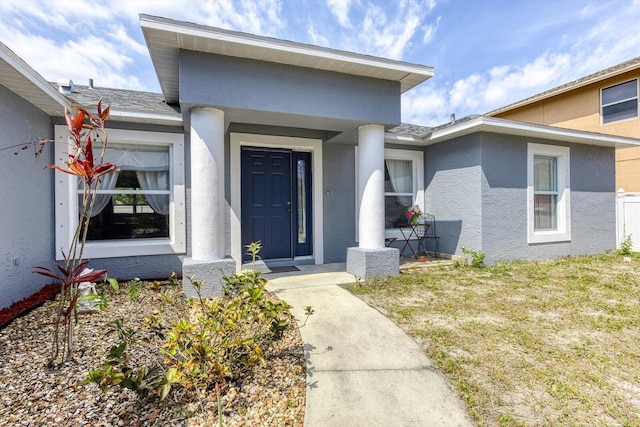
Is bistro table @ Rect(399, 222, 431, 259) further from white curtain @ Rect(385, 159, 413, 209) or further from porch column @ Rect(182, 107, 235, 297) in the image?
porch column @ Rect(182, 107, 235, 297)

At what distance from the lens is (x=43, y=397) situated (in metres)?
1.96

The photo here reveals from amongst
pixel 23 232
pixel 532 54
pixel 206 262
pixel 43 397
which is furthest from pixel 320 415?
pixel 532 54

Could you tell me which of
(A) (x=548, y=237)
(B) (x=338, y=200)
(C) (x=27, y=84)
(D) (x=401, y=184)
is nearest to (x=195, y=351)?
(C) (x=27, y=84)

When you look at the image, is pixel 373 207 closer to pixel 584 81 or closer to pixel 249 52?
pixel 249 52

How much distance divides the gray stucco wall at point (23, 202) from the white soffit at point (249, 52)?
5.81 ft

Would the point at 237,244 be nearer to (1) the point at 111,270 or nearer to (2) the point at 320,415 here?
(1) the point at 111,270

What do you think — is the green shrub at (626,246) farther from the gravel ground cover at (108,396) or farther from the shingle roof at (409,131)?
the gravel ground cover at (108,396)

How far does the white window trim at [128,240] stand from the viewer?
4.59 m

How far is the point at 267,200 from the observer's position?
5.99 metres

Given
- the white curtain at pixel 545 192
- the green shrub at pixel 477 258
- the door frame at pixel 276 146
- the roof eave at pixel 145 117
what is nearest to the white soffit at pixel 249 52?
the roof eave at pixel 145 117

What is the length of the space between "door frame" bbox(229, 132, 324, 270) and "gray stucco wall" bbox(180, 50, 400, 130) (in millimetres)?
823

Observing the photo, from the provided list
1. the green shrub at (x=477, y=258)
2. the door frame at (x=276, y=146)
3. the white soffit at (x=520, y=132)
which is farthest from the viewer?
the green shrub at (x=477, y=258)

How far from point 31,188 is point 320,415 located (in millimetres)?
4776

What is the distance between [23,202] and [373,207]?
492cm
